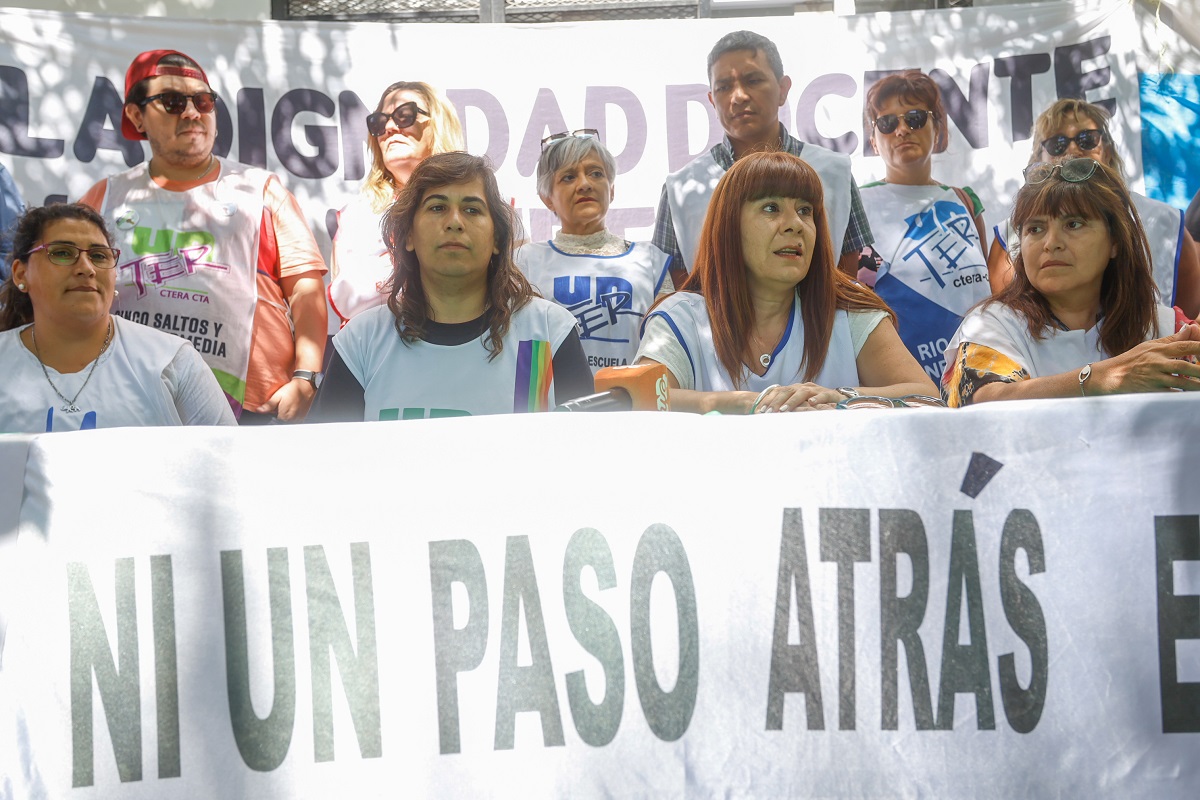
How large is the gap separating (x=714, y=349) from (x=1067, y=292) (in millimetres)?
922

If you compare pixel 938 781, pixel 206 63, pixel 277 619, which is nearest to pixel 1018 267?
pixel 938 781

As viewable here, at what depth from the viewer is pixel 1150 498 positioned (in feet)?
8.17

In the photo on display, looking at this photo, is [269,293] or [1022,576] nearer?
[1022,576]

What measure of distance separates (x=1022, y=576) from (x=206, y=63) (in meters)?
4.53

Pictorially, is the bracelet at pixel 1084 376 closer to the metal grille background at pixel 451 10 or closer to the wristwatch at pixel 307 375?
the wristwatch at pixel 307 375

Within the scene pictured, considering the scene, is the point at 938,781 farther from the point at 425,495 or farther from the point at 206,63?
the point at 206,63

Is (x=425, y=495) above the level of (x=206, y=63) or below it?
below

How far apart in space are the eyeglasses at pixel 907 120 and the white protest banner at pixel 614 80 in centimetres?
75

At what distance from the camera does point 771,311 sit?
3.72 metres

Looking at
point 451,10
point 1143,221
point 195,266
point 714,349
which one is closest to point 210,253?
point 195,266

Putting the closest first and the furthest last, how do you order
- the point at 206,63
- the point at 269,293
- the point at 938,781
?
the point at 938,781, the point at 269,293, the point at 206,63

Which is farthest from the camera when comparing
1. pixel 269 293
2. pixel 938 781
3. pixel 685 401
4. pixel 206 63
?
pixel 206 63

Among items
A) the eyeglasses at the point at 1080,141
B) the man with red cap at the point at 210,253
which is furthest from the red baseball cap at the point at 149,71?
the eyeglasses at the point at 1080,141

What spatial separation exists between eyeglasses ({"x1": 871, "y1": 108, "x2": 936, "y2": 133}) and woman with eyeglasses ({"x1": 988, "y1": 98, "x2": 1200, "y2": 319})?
16.2 inches
